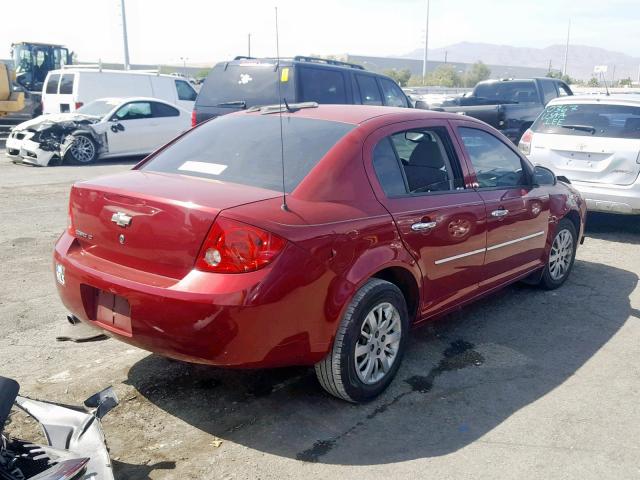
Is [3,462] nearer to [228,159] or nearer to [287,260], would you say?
[287,260]

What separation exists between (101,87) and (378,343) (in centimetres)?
1536

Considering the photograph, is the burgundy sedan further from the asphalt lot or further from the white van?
the white van

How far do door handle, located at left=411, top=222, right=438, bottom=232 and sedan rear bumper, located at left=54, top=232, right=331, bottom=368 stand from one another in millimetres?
885

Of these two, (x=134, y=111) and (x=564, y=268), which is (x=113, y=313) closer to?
(x=564, y=268)

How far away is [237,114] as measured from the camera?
179 inches

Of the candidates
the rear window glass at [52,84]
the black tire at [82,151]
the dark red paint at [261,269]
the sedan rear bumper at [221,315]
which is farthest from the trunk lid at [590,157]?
the rear window glass at [52,84]

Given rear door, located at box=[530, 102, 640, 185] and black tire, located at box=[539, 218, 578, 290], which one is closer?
black tire, located at box=[539, 218, 578, 290]

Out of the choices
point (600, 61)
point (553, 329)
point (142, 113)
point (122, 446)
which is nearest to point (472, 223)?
point (553, 329)

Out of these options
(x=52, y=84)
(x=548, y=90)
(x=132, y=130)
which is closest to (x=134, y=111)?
(x=132, y=130)

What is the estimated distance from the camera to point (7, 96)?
818 inches

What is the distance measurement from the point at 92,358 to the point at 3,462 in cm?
199

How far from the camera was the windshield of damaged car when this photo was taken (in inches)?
571

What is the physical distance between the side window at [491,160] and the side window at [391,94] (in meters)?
6.13

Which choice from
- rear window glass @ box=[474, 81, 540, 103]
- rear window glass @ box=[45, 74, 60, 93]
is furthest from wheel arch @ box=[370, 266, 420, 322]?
rear window glass @ box=[45, 74, 60, 93]
